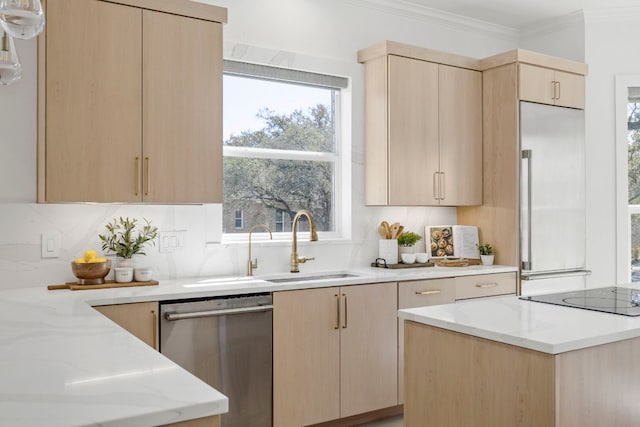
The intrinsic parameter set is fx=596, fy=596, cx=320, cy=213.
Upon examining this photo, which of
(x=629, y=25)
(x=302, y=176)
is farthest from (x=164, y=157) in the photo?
(x=629, y=25)

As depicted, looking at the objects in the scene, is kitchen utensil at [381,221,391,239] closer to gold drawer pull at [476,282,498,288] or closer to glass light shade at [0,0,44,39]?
gold drawer pull at [476,282,498,288]

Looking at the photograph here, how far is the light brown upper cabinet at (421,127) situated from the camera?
392cm

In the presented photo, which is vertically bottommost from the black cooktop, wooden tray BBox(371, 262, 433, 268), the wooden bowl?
the black cooktop

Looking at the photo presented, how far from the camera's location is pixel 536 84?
13.8ft

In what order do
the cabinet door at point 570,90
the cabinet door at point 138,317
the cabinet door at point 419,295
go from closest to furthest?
the cabinet door at point 138,317 < the cabinet door at point 419,295 < the cabinet door at point 570,90

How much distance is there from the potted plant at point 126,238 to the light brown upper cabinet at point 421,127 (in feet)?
5.01

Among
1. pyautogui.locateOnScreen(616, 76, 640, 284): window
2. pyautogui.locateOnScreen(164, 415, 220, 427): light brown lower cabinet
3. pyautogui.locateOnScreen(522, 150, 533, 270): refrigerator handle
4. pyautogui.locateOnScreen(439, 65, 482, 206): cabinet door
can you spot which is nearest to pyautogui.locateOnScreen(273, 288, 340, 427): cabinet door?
pyautogui.locateOnScreen(439, 65, 482, 206): cabinet door

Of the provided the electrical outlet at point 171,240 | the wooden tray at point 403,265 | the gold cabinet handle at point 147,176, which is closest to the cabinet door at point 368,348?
the wooden tray at point 403,265

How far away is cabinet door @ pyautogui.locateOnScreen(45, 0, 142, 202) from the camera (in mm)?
2734

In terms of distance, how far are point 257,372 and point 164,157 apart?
118 centimetres

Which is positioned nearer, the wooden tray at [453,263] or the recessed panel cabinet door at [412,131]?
the recessed panel cabinet door at [412,131]

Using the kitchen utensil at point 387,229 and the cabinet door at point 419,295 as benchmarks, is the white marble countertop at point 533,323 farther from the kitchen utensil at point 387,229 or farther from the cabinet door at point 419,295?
the kitchen utensil at point 387,229

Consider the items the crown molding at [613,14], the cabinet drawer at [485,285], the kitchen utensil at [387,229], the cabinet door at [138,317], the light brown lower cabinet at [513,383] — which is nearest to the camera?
the light brown lower cabinet at [513,383]

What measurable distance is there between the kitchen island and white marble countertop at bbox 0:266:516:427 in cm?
105
